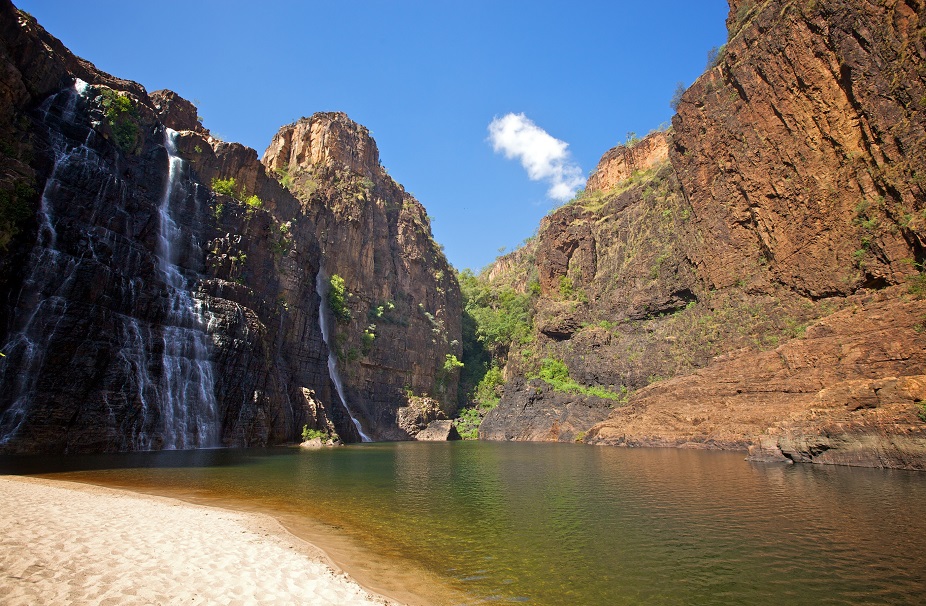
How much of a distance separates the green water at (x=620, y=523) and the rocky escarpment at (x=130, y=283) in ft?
18.5

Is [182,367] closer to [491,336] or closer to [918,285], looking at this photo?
[918,285]

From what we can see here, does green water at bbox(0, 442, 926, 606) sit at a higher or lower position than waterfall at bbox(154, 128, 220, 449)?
lower

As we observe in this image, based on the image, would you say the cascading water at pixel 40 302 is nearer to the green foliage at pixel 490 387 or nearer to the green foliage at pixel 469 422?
the green foliage at pixel 469 422

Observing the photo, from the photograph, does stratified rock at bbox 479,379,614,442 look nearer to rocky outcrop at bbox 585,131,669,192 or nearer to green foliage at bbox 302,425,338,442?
green foliage at bbox 302,425,338,442

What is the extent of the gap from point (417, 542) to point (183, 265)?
1332 inches

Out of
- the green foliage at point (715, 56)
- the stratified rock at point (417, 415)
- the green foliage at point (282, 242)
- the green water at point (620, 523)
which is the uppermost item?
the green foliage at point (715, 56)

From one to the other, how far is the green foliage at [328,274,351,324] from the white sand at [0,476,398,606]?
46657mm

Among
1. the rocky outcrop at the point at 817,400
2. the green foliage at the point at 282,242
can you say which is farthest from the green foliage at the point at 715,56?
the green foliage at the point at 282,242

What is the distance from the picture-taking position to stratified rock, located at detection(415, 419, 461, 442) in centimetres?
5779

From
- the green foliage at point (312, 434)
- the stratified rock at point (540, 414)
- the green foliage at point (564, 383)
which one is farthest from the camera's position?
the green foliage at point (564, 383)

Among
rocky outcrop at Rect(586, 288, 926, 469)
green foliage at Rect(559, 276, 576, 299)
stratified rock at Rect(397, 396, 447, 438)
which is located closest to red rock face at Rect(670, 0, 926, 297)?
rocky outcrop at Rect(586, 288, 926, 469)

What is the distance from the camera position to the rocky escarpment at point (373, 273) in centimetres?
5956

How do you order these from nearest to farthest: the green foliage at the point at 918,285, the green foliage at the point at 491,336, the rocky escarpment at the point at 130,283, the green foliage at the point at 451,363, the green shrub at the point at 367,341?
the rocky escarpment at the point at 130,283, the green foliage at the point at 918,285, the green shrub at the point at 367,341, the green foliage at the point at 451,363, the green foliage at the point at 491,336

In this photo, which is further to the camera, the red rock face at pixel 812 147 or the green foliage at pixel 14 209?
the red rock face at pixel 812 147
